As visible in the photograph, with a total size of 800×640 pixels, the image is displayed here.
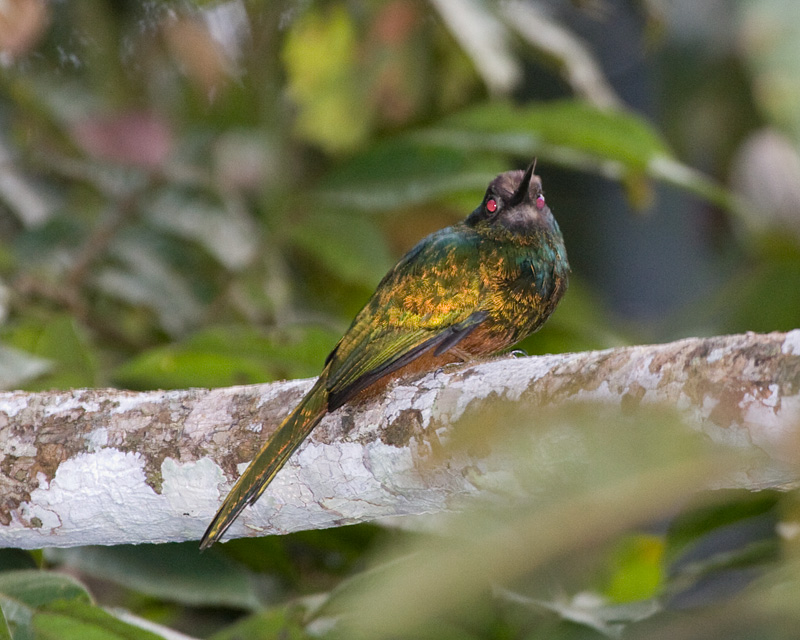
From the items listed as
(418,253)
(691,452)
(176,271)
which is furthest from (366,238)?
(691,452)

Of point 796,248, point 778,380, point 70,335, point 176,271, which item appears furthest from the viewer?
point 796,248

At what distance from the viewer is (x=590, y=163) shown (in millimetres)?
2451

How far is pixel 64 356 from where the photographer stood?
1.83 m

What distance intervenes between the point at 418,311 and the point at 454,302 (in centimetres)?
6

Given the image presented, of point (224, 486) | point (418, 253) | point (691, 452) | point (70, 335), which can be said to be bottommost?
point (691, 452)

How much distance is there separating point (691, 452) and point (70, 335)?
5.49ft

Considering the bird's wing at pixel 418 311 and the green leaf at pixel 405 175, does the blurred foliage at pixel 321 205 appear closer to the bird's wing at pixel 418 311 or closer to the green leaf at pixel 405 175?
the green leaf at pixel 405 175

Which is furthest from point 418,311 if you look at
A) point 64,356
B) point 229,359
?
point 64,356

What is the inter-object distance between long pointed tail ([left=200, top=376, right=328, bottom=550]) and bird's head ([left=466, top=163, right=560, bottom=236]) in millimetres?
514

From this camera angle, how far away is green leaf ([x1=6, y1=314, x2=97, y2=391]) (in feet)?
5.62

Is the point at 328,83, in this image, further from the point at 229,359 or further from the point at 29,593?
the point at 29,593

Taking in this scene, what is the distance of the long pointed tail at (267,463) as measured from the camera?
1.08 metres

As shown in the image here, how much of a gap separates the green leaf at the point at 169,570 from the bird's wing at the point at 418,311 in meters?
0.60

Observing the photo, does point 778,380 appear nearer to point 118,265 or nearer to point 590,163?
point 590,163
